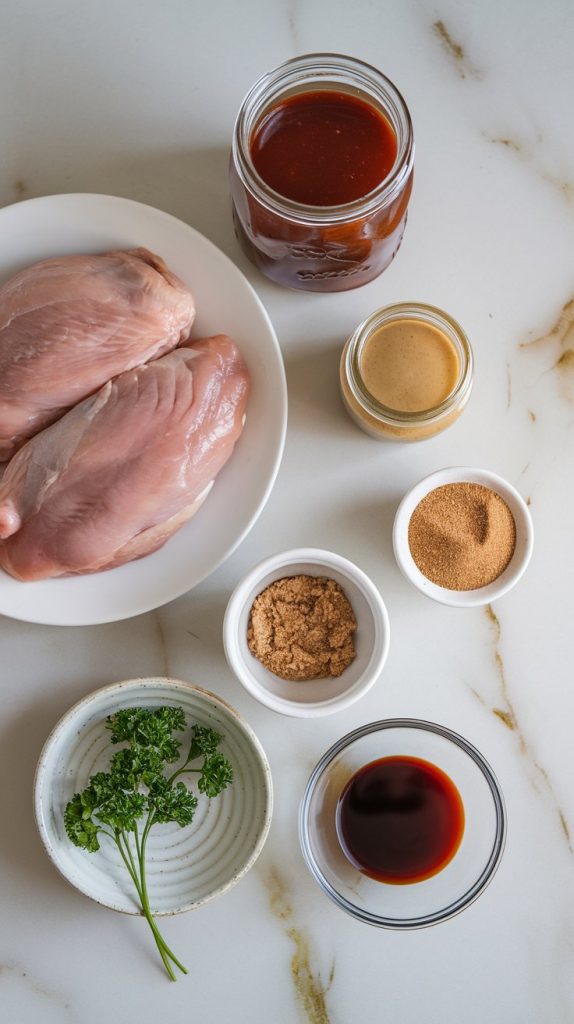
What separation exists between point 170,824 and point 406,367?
82 centimetres

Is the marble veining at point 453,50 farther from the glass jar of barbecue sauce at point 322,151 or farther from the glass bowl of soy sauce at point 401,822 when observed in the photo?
the glass bowl of soy sauce at point 401,822

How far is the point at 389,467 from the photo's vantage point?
1.52m

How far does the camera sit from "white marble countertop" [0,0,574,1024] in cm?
150

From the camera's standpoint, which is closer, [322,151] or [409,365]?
[322,151]

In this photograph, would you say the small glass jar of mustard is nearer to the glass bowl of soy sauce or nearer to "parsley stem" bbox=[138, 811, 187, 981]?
the glass bowl of soy sauce

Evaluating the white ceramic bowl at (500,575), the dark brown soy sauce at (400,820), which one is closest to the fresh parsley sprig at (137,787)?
the dark brown soy sauce at (400,820)

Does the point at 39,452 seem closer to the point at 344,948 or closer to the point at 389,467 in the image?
the point at 389,467

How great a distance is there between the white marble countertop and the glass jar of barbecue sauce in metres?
0.20

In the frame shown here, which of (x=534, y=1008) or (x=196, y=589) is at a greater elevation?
(x=196, y=589)

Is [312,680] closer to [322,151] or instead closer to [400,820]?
[400,820]

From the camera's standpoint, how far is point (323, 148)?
4.32 ft

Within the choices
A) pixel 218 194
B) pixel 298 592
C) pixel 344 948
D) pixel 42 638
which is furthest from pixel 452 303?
pixel 344 948

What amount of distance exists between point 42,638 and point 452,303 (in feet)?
2.84

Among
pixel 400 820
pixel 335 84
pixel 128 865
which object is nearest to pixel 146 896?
pixel 128 865
